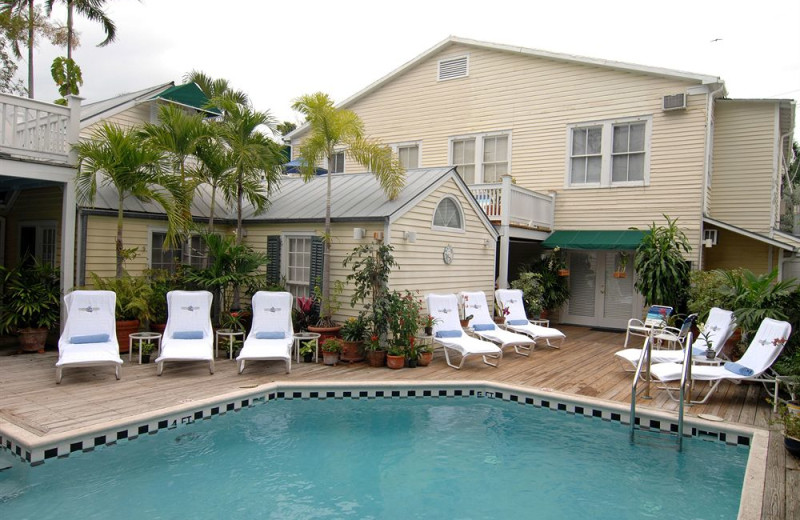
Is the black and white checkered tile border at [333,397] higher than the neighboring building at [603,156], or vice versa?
the neighboring building at [603,156]

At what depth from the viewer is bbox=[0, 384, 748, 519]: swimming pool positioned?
4641mm

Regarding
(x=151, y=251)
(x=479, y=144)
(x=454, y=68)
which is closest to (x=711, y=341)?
A: (x=479, y=144)

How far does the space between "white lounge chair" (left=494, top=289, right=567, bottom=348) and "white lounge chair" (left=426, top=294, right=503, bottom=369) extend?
1.19 metres

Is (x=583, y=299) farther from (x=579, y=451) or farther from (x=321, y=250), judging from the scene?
(x=579, y=451)

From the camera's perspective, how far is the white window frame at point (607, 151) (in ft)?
42.4

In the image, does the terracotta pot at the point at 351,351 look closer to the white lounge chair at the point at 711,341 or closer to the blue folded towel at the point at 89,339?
the blue folded towel at the point at 89,339

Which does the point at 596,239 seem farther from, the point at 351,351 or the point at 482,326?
the point at 351,351

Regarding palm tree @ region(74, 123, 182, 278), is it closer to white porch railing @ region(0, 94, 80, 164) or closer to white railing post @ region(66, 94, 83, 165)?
white railing post @ region(66, 94, 83, 165)

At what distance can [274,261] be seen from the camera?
35.1 ft

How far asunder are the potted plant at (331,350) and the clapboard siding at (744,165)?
33.7 ft

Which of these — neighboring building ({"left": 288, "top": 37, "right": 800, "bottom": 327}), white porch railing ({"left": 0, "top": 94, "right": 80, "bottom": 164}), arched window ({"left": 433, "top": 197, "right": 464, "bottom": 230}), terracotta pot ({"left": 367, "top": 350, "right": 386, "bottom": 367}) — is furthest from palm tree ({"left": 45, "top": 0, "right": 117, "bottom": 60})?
terracotta pot ({"left": 367, "top": 350, "right": 386, "bottom": 367})

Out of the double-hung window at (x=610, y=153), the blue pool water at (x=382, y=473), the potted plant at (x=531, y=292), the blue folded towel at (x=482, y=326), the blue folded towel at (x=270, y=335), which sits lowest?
the blue pool water at (x=382, y=473)

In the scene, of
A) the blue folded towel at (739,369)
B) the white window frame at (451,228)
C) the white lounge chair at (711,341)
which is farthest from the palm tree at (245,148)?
the blue folded towel at (739,369)

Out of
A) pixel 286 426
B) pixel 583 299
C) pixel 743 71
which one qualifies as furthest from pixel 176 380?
pixel 743 71
